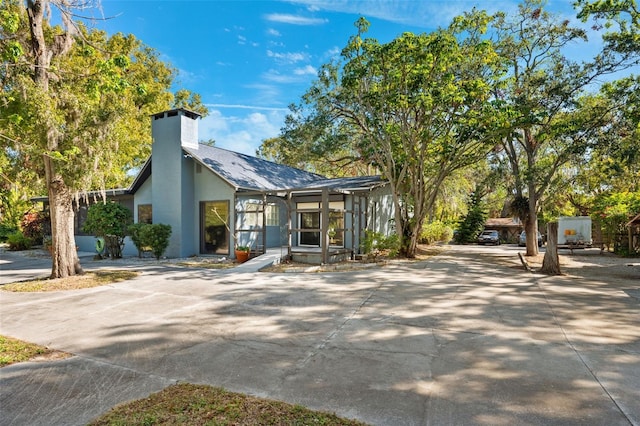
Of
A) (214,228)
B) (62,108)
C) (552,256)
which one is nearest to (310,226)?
(214,228)

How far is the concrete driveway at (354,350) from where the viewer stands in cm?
297

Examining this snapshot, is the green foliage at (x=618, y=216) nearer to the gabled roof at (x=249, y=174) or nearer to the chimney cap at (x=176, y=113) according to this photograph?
the gabled roof at (x=249, y=174)

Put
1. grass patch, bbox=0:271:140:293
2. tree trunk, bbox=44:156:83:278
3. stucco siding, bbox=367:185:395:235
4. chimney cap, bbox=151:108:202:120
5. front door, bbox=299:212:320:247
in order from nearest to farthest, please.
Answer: grass patch, bbox=0:271:140:293 → tree trunk, bbox=44:156:83:278 → chimney cap, bbox=151:108:202:120 → front door, bbox=299:212:320:247 → stucco siding, bbox=367:185:395:235

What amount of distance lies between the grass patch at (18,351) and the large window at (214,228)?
954cm

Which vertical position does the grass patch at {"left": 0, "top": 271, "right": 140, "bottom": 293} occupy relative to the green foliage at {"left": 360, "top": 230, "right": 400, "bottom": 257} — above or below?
below

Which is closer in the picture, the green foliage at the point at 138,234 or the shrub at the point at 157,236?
the shrub at the point at 157,236

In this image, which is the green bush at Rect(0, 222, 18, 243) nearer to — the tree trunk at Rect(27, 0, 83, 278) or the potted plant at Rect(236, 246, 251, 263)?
the tree trunk at Rect(27, 0, 83, 278)

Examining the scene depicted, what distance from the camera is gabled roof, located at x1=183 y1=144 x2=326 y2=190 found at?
13.9m

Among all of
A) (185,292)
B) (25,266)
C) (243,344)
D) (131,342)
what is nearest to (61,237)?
(185,292)

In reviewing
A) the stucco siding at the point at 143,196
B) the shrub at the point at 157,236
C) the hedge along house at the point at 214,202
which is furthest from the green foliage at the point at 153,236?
the stucco siding at the point at 143,196

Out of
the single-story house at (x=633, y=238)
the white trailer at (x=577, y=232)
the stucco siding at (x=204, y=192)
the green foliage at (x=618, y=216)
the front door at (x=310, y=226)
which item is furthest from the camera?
the white trailer at (x=577, y=232)

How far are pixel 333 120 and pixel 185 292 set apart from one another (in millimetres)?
11848

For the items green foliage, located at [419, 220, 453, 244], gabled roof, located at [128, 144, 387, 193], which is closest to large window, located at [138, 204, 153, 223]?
gabled roof, located at [128, 144, 387, 193]

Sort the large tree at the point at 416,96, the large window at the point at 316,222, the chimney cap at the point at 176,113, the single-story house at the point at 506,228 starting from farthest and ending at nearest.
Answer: the single-story house at the point at 506,228 < the large window at the point at 316,222 < the chimney cap at the point at 176,113 < the large tree at the point at 416,96
